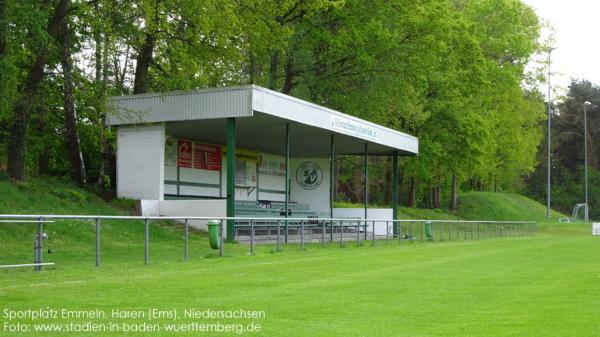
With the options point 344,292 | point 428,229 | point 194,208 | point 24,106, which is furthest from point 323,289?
point 428,229

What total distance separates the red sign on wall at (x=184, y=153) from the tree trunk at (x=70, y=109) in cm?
362

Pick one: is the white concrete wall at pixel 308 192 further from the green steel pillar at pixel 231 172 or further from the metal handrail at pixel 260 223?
the green steel pillar at pixel 231 172

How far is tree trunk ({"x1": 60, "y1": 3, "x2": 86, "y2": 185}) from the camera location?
2511cm

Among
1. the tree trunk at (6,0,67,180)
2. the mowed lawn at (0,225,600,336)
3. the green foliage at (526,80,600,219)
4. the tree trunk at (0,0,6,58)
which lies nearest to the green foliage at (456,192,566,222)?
the green foliage at (526,80,600,219)

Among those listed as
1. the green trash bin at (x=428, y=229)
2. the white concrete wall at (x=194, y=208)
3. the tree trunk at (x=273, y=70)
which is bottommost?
the green trash bin at (x=428, y=229)

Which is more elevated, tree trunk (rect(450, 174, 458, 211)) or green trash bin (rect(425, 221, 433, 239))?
tree trunk (rect(450, 174, 458, 211))

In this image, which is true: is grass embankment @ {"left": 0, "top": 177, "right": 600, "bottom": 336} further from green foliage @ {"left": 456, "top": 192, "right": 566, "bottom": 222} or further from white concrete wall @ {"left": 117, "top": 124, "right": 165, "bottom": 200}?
green foliage @ {"left": 456, "top": 192, "right": 566, "bottom": 222}

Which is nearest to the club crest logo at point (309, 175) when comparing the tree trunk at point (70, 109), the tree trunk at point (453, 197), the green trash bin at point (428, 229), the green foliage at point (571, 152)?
the green trash bin at point (428, 229)

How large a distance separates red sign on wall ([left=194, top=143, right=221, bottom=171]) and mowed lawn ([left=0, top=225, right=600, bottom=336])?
13.3m

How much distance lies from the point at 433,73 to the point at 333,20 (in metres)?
6.87

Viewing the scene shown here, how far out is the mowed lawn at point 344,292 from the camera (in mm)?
7738

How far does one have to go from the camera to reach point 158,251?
17141mm

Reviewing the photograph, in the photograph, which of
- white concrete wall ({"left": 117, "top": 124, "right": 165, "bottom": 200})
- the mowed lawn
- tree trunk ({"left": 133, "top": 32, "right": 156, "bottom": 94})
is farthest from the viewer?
tree trunk ({"left": 133, "top": 32, "right": 156, "bottom": 94})

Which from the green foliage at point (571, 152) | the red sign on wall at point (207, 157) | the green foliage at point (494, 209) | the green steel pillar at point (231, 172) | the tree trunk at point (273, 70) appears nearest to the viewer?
the green steel pillar at point (231, 172)
